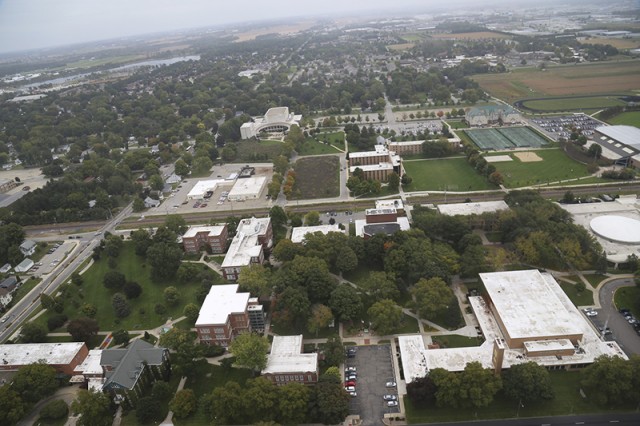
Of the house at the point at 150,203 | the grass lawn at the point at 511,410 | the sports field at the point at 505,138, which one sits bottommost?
the grass lawn at the point at 511,410

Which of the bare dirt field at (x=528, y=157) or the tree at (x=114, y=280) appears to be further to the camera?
the bare dirt field at (x=528, y=157)

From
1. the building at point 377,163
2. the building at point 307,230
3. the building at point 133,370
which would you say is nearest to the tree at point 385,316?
the building at point 307,230

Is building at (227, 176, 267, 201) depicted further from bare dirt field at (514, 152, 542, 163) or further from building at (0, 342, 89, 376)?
bare dirt field at (514, 152, 542, 163)

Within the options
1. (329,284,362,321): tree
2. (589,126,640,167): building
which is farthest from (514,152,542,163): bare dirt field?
(329,284,362,321): tree

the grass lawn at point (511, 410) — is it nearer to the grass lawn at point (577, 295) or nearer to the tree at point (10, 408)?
the grass lawn at point (577, 295)

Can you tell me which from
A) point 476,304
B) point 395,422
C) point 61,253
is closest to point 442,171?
point 476,304

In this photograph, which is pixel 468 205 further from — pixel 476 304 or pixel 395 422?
pixel 395 422
